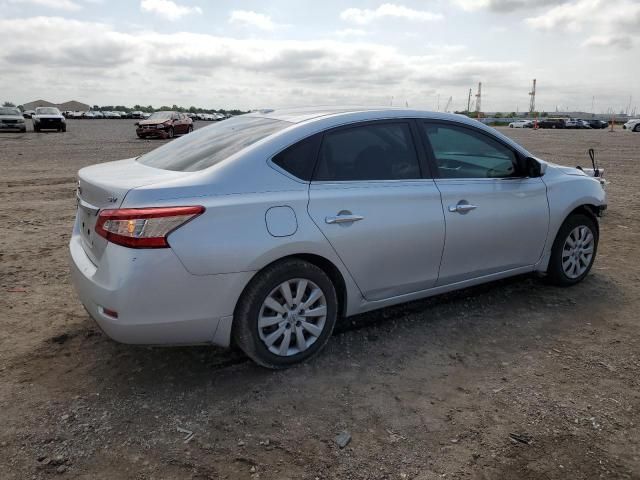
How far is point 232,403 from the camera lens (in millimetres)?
3131

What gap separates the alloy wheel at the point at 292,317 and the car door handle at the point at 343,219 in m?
0.40

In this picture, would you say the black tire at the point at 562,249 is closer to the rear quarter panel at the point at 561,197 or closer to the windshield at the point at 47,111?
the rear quarter panel at the point at 561,197

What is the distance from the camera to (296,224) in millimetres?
3260

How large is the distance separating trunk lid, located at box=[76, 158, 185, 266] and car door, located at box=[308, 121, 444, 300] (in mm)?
956

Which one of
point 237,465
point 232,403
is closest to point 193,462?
point 237,465

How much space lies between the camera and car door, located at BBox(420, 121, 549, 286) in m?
4.04

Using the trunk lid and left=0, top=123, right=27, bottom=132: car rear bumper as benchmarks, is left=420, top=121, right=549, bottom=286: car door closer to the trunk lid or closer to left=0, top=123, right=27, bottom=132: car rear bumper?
the trunk lid

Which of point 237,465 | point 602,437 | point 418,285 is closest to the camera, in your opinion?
point 237,465


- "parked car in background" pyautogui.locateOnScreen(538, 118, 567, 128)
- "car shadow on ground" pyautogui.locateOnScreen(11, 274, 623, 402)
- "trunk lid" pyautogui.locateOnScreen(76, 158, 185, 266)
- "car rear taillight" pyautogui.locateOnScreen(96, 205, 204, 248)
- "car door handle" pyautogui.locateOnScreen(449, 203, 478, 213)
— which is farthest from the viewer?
"parked car in background" pyautogui.locateOnScreen(538, 118, 567, 128)

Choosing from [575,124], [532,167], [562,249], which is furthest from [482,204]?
[575,124]

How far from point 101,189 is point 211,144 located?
2.83 ft

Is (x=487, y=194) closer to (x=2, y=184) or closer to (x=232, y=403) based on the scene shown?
(x=232, y=403)

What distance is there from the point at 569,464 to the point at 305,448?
1.28 m

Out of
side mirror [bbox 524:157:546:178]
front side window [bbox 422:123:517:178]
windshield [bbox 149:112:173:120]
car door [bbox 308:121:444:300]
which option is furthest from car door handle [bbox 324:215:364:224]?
windshield [bbox 149:112:173:120]
